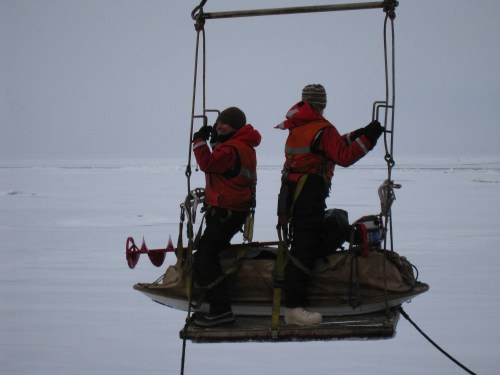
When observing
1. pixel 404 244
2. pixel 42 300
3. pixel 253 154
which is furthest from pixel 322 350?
pixel 404 244

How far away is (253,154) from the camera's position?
167 inches

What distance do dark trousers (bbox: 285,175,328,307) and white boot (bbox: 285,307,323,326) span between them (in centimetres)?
5

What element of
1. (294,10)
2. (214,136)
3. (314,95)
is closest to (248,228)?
(214,136)

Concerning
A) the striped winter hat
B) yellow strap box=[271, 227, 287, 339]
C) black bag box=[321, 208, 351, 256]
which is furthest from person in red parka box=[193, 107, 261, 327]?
black bag box=[321, 208, 351, 256]

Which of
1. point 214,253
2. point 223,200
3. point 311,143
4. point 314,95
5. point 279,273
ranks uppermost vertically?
point 314,95

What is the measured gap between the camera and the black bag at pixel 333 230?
4211 mm

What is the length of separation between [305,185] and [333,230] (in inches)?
14.0

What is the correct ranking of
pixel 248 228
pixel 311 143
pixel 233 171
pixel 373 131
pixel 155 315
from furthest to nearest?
pixel 155 315, pixel 248 228, pixel 233 171, pixel 311 143, pixel 373 131

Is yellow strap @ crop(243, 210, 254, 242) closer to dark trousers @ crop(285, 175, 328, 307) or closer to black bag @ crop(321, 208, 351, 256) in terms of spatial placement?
dark trousers @ crop(285, 175, 328, 307)

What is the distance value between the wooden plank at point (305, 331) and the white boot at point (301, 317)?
0.15 feet

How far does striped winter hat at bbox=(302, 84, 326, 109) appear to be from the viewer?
13.8ft

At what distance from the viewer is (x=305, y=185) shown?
4.15 meters

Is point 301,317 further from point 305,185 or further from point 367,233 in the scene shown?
point 305,185

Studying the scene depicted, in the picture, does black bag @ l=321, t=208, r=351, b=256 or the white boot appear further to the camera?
black bag @ l=321, t=208, r=351, b=256
